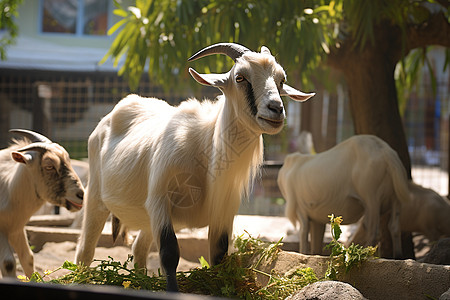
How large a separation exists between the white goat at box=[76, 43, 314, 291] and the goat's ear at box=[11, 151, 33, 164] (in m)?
0.92

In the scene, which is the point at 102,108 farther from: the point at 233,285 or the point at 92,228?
the point at 233,285

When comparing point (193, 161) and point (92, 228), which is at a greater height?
point (193, 161)

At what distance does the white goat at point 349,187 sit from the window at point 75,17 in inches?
514

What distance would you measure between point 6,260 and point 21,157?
0.84 meters

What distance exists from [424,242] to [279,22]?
3242 mm

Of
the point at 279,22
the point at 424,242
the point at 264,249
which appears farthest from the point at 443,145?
the point at 264,249

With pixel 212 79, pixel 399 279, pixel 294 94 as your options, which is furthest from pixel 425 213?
pixel 212 79

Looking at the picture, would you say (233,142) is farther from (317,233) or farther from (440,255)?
(317,233)

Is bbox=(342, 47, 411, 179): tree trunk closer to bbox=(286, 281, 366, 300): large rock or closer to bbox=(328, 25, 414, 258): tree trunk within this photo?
bbox=(328, 25, 414, 258): tree trunk

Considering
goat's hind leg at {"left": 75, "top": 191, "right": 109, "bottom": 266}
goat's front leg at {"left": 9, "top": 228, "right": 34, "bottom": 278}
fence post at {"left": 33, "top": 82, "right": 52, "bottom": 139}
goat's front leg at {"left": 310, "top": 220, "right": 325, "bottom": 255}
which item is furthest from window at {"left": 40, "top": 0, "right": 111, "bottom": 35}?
goat's hind leg at {"left": 75, "top": 191, "right": 109, "bottom": 266}

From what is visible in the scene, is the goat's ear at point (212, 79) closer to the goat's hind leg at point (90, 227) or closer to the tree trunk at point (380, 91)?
the goat's hind leg at point (90, 227)

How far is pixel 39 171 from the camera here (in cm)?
477

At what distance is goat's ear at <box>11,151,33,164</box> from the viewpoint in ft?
15.2

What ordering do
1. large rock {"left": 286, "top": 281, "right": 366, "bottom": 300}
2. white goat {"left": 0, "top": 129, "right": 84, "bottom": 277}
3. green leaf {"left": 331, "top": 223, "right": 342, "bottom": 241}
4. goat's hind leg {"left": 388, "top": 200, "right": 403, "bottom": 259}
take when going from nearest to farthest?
1. large rock {"left": 286, "top": 281, "right": 366, "bottom": 300}
2. green leaf {"left": 331, "top": 223, "right": 342, "bottom": 241}
3. white goat {"left": 0, "top": 129, "right": 84, "bottom": 277}
4. goat's hind leg {"left": 388, "top": 200, "right": 403, "bottom": 259}
